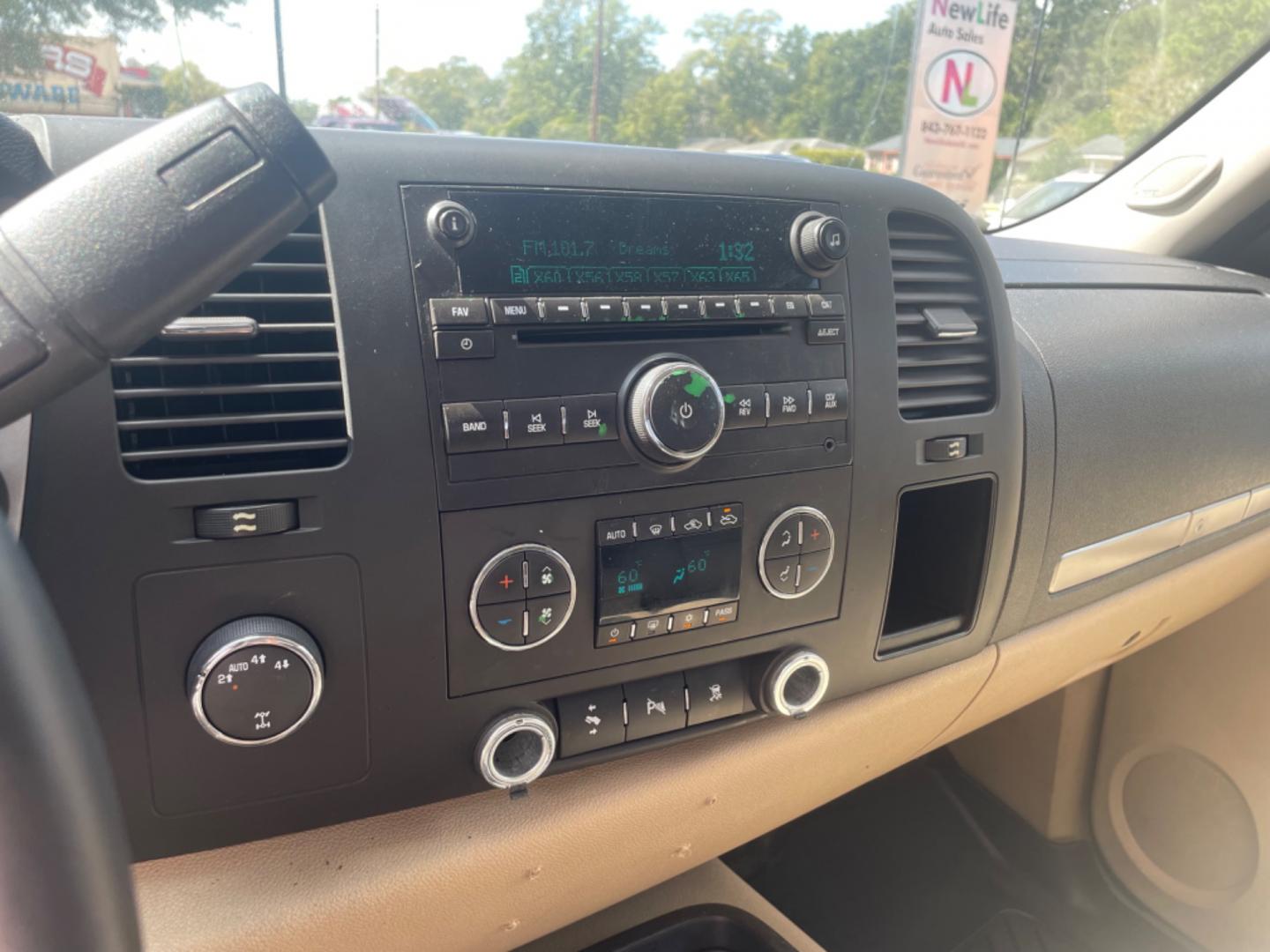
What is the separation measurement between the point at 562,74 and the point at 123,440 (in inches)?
29.7

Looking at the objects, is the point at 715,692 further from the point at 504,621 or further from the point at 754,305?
the point at 754,305

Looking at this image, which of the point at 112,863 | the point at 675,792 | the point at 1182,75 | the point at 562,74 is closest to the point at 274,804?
the point at 112,863

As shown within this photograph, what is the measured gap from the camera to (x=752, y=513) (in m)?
0.86

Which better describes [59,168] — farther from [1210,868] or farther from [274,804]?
[1210,868]

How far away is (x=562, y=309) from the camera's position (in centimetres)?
75

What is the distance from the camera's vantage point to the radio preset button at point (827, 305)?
87cm

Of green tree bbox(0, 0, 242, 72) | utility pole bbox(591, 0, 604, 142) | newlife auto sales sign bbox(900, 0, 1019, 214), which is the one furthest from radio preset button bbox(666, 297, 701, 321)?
newlife auto sales sign bbox(900, 0, 1019, 214)

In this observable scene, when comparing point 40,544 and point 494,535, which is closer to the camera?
point 40,544

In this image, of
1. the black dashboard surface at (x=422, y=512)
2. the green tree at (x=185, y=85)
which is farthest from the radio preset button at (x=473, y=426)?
the green tree at (x=185, y=85)

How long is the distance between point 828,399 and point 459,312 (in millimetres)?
366

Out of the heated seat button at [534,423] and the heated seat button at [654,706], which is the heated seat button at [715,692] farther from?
the heated seat button at [534,423]

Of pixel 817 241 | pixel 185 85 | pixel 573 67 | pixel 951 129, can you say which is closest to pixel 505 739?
pixel 817 241

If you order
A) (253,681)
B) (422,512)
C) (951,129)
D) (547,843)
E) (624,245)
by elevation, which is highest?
(951,129)

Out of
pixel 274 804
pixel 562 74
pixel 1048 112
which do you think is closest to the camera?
pixel 274 804
